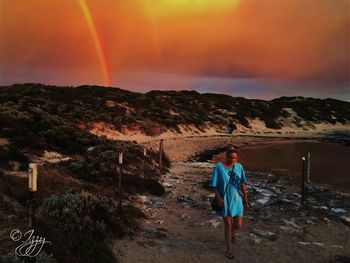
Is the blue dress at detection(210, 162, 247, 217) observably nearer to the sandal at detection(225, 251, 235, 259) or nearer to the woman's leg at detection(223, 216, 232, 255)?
the woman's leg at detection(223, 216, 232, 255)

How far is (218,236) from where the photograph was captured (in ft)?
31.1

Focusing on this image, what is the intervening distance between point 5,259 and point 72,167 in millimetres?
9815

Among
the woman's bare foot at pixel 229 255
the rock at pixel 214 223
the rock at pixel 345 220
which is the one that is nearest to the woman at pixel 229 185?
the woman's bare foot at pixel 229 255

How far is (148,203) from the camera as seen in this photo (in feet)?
41.2

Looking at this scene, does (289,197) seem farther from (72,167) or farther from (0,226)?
(0,226)

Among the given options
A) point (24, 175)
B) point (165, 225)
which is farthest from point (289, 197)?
point (24, 175)

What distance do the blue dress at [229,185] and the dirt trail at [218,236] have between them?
3.80 feet

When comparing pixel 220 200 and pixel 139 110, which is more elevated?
pixel 139 110

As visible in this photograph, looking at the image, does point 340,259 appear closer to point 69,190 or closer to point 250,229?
point 250,229

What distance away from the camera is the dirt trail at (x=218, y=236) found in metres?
7.91
